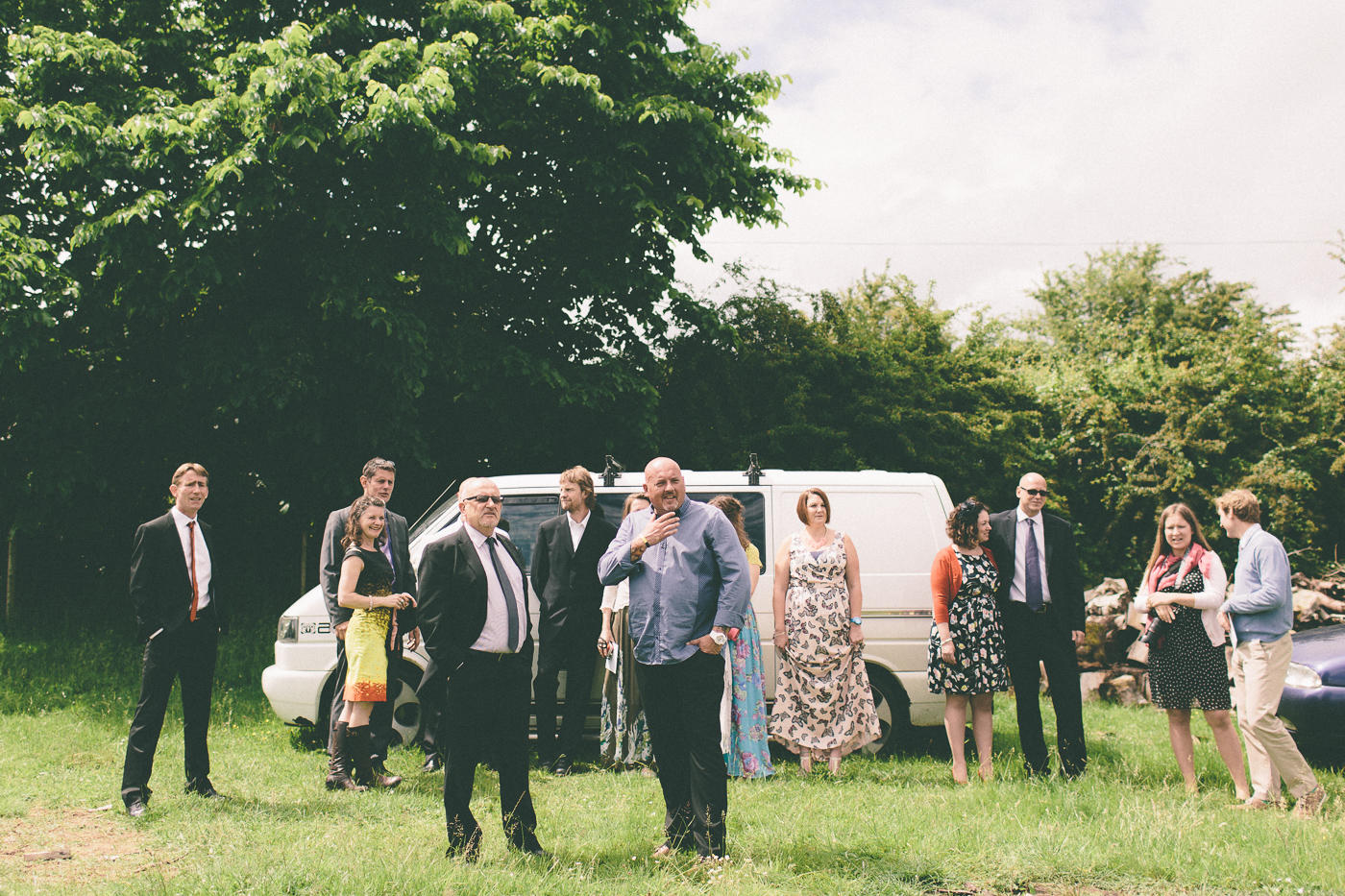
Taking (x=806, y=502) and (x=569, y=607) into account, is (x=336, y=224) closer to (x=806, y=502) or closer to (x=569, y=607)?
(x=569, y=607)

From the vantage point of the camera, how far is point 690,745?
416cm

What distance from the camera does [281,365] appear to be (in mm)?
9602

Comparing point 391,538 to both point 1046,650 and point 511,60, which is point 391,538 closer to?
point 1046,650

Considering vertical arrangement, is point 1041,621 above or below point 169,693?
above

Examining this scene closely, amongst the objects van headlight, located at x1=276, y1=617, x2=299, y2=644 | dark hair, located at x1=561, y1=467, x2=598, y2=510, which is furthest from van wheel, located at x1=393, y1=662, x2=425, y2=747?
dark hair, located at x1=561, y1=467, x2=598, y2=510

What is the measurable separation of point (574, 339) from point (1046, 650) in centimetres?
830

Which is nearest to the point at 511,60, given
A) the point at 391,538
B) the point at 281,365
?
the point at 281,365

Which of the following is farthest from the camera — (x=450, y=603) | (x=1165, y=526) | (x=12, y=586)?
(x=12, y=586)

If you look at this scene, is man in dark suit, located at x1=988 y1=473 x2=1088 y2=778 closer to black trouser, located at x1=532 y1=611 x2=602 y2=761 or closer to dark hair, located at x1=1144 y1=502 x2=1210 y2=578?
dark hair, located at x1=1144 y1=502 x2=1210 y2=578

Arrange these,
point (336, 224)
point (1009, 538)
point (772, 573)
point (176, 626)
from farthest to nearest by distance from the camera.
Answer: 1. point (336, 224)
2. point (772, 573)
3. point (1009, 538)
4. point (176, 626)

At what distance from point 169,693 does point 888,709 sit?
488 cm

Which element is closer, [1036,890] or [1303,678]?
[1036,890]

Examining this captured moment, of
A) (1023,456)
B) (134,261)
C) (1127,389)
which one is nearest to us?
(134,261)

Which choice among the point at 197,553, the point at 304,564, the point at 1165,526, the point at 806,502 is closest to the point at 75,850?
the point at 197,553
